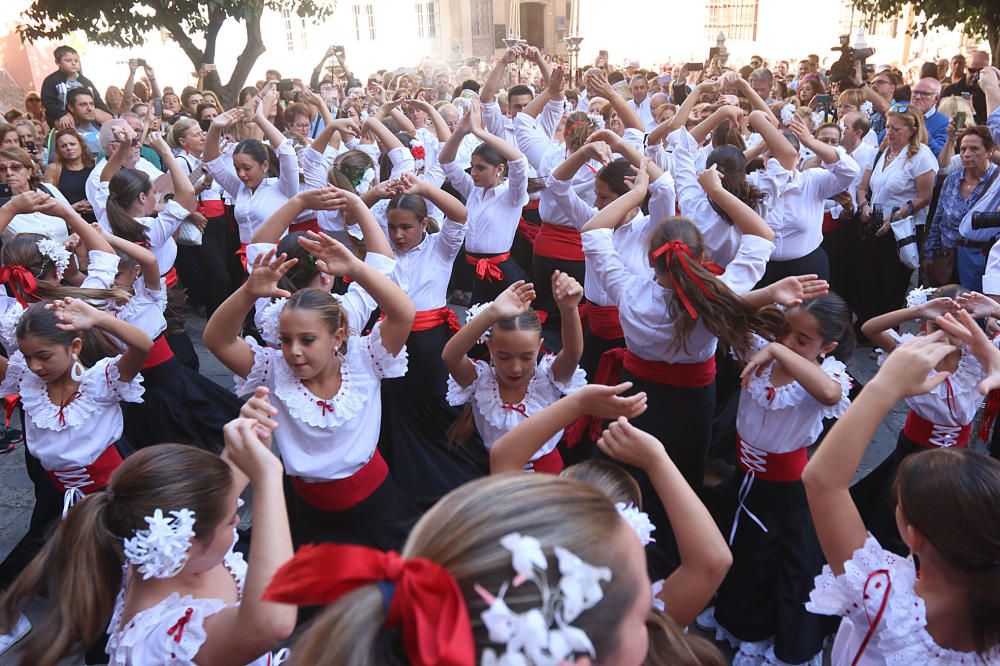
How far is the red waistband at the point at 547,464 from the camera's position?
3031mm

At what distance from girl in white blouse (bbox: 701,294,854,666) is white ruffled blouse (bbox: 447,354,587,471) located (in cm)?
76

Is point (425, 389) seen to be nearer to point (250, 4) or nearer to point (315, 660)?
point (315, 660)

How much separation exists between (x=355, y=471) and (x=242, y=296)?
0.77 meters

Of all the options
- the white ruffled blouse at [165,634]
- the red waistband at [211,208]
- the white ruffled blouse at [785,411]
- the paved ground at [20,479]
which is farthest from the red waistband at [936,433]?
the red waistband at [211,208]

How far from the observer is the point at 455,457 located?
13.3 ft

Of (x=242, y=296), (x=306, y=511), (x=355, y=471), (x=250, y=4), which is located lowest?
(x=306, y=511)

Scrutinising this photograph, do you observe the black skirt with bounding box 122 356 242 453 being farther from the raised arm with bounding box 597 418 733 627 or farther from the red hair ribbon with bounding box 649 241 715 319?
the raised arm with bounding box 597 418 733 627

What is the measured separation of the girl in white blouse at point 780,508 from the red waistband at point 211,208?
5.38 m

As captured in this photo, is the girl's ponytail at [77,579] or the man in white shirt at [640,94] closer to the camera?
the girl's ponytail at [77,579]

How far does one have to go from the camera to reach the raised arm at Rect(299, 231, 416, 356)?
2.78 m

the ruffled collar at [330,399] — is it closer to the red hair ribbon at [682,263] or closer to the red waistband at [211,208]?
the red hair ribbon at [682,263]

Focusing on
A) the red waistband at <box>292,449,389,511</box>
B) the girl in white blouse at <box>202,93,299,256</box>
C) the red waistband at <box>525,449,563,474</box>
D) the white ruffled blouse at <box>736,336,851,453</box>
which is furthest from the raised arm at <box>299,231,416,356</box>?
the girl in white blouse at <box>202,93,299,256</box>

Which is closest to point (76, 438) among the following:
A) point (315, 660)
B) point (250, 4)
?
point (315, 660)

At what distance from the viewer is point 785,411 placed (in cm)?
293
